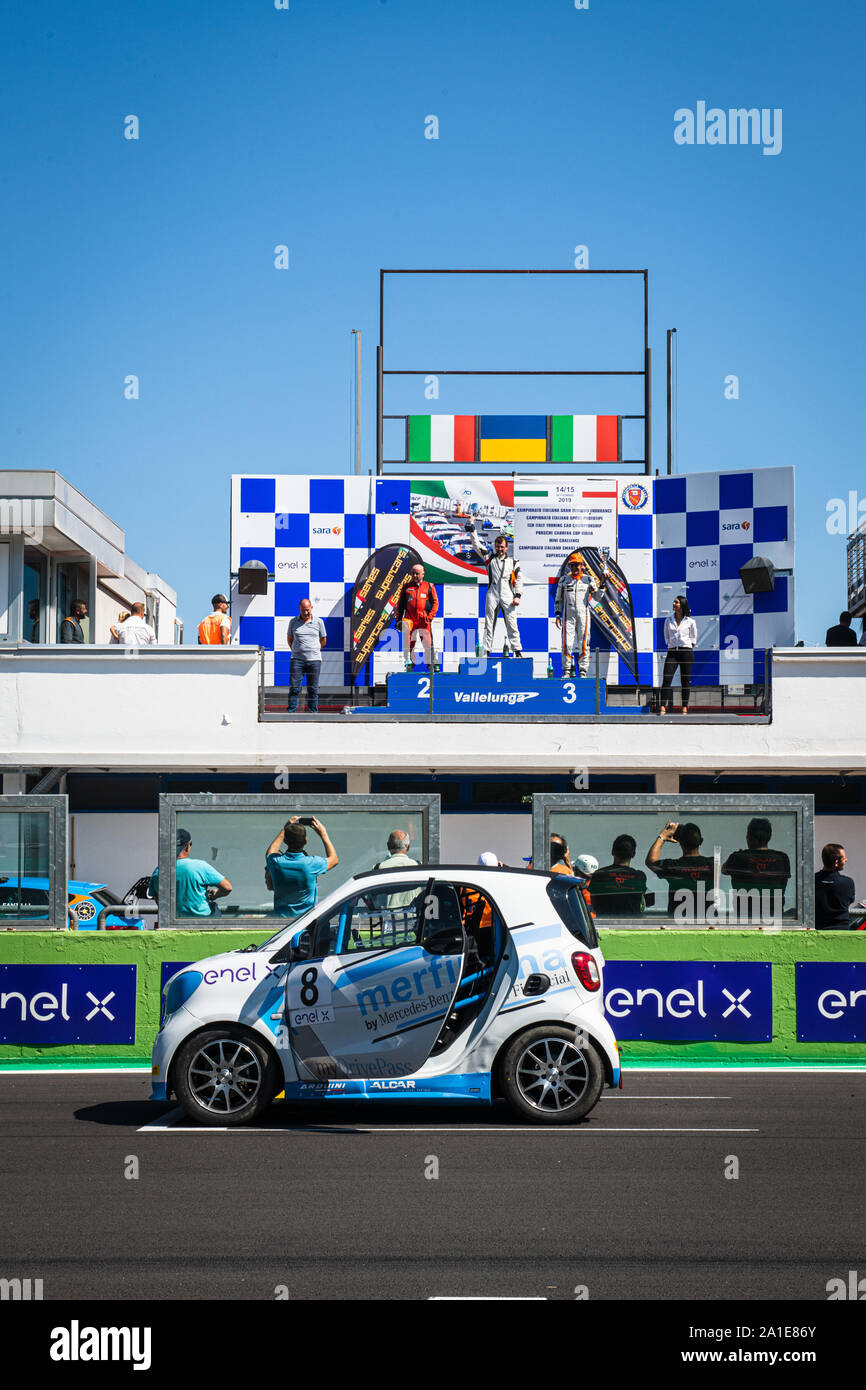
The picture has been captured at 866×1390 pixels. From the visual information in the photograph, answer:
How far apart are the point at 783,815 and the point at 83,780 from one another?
1374 cm

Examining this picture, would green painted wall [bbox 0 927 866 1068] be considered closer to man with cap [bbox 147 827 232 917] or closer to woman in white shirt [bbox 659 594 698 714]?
man with cap [bbox 147 827 232 917]

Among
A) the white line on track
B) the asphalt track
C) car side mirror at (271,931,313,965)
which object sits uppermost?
car side mirror at (271,931,313,965)

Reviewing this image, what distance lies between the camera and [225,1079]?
30.2 ft

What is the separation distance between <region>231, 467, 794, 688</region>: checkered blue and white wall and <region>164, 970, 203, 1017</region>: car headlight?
567 inches

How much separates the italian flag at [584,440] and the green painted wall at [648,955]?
1473 cm

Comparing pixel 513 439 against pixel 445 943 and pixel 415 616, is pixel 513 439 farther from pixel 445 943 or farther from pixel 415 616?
pixel 445 943

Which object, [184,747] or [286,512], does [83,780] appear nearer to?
[184,747]

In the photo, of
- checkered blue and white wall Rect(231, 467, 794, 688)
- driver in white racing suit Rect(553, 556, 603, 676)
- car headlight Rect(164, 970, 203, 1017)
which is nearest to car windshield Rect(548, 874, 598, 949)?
car headlight Rect(164, 970, 203, 1017)

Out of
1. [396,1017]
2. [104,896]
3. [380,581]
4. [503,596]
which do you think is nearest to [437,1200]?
[396,1017]

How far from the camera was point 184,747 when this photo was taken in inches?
901

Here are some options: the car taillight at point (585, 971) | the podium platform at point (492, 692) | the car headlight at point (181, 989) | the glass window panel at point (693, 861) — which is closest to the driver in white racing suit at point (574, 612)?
the podium platform at point (492, 692)

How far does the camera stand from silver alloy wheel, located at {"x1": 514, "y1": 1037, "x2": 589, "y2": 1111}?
9.21 m

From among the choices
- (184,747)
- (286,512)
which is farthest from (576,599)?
(184,747)

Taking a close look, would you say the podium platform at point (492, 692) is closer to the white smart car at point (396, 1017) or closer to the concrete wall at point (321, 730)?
the concrete wall at point (321, 730)
